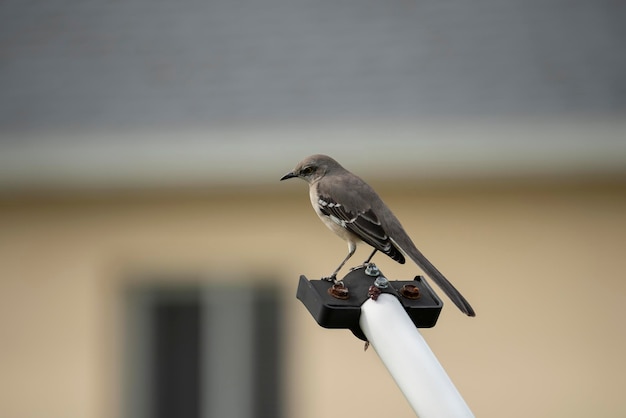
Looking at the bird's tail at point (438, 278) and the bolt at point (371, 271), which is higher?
the bird's tail at point (438, 278)

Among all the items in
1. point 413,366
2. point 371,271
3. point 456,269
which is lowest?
point 413,366

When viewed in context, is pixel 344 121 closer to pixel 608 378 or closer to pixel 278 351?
pixel 278 351

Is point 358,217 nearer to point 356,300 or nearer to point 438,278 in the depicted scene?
point 438,278

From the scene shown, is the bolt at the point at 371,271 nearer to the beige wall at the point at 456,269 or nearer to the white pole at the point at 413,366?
the white pole at the point at 413,366

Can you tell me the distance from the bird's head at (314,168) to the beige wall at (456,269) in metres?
4.49

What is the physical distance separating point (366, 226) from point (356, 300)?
1624mm

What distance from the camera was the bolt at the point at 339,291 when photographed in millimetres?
3371

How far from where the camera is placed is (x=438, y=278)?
176 inches

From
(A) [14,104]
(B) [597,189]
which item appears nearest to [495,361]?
(B) [597,189]

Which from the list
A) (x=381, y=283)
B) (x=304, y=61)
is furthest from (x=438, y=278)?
(x=304, y=61)

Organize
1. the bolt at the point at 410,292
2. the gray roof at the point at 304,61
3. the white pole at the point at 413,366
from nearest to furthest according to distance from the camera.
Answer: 1. the white pole at the point at 413,366
2. the bolt at the point at 410,292
3. the gray roof at the point at 304,61

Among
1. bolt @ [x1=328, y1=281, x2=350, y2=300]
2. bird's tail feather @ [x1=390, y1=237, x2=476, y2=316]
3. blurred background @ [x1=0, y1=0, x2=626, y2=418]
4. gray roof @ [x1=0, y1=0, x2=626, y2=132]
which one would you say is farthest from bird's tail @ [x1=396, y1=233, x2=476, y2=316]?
gray roof @ [x1=0, y1=0, x2=626, y2=132]

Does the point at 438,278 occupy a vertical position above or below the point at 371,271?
above

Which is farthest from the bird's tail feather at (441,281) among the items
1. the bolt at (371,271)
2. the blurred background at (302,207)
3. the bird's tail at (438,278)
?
the blurred background at (302,207)
